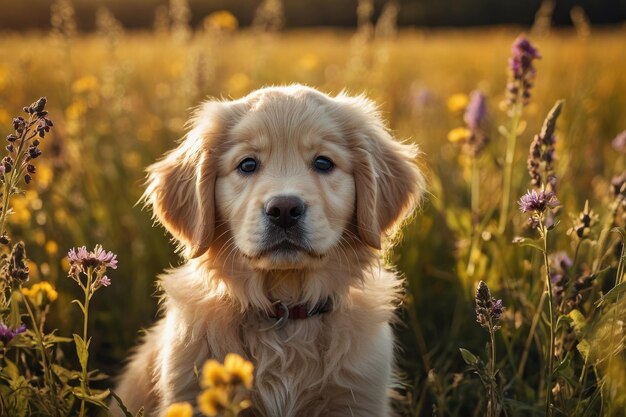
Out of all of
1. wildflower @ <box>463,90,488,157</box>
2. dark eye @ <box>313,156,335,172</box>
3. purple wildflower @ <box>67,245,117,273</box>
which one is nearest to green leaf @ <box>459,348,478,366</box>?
purple wildflower @ <box>67,245,117,273</box>

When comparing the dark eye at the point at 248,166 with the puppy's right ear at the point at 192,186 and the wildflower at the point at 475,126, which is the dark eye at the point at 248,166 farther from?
the wildflower at the point at 475,126

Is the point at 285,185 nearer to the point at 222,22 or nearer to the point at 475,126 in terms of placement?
the point at 475,126

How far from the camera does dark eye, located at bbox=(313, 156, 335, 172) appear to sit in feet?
8.34

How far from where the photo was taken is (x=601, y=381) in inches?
74.5

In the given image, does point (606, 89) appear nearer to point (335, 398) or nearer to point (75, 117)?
point (75, 117)

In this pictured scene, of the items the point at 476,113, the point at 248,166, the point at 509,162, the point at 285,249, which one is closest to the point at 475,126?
the point at 476,113

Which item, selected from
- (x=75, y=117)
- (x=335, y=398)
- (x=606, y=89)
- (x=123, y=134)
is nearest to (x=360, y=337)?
(x=335, y=398)

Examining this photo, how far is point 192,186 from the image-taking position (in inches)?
104

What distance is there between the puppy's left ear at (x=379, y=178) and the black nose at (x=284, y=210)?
0.38m

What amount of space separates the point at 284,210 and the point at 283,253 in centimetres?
16

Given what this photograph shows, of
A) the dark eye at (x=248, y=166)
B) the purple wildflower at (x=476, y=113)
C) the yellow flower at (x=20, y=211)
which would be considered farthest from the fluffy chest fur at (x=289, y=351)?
the purple wildflower at (x=476, y=113)

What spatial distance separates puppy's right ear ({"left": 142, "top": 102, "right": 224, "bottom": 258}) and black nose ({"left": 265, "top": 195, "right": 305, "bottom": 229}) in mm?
367

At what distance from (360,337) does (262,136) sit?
803 mm

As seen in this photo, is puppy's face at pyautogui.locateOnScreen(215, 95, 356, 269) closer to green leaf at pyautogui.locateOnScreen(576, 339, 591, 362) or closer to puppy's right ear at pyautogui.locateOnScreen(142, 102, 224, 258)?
puppy's right ear at pyautogui.locateOnScreen(142, 102, 224, 258)
